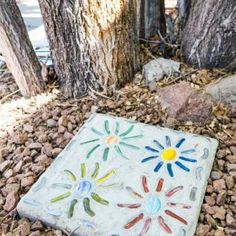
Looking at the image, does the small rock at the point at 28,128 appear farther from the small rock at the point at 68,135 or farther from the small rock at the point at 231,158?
the small rock at the point at 231,158

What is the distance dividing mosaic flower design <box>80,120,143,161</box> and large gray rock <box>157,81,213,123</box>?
0.52 feet

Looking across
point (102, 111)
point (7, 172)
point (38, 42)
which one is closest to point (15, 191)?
point (7, 172)

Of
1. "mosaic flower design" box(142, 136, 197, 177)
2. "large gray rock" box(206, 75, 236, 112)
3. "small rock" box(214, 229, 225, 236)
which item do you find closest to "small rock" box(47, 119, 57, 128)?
"mosaic flower design" box(142, 136, 197, 177)

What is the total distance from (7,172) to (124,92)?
52 centimetres

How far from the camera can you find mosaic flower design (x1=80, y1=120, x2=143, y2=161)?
107 cm

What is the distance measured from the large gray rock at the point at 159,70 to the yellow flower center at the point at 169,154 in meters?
A: 0.36

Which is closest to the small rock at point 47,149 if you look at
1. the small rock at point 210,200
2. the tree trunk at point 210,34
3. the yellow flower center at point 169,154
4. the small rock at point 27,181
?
the small rock at point 27,181

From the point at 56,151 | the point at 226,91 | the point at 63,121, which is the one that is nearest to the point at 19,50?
Answer: the point at 63,121

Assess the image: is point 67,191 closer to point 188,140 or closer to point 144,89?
point 188,140

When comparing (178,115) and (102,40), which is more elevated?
(102,40)

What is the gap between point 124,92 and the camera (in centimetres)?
132

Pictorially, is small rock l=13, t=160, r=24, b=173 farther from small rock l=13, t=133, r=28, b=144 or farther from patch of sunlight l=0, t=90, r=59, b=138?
patch of sunlight l=0, t=90, r=59, b=138

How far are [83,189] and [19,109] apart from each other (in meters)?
0.54

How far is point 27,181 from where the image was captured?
3.42 ft
